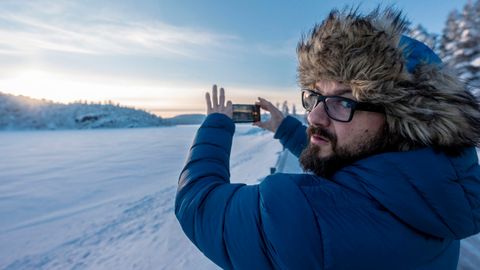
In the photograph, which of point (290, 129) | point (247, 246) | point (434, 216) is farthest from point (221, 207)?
point (290, 129)

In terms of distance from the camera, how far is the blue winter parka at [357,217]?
829 mm

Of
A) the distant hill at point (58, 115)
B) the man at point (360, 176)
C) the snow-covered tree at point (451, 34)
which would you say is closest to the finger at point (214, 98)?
the man at point (360, 176)

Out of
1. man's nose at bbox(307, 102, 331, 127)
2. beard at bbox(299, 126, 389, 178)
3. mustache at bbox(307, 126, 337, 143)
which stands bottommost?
beard at bbox(299, 126, 389, 178)

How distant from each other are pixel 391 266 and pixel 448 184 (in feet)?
1.08

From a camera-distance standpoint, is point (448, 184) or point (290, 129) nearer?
point (448, 184)

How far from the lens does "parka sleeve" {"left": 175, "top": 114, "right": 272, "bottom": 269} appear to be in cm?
93

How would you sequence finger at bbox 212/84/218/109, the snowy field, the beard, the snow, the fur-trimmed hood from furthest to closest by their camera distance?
1. the snow
2. the snowy field
3. finger at bbox 212/84/218/109
4. the beard
5. the fur-trimmed hood

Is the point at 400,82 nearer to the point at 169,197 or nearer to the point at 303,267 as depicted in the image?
the point at 303,267

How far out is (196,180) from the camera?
1207 millimetres

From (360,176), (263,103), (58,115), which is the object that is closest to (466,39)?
(263,103)

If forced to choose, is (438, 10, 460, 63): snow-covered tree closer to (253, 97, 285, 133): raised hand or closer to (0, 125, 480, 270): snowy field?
(0, 125, 480, 270): snowy field

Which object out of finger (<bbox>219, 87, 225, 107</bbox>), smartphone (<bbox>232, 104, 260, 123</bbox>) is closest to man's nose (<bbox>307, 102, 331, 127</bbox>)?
finger (<bbox>219, 87, 225, 107</bbox>)

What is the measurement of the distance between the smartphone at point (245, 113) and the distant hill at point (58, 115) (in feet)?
152

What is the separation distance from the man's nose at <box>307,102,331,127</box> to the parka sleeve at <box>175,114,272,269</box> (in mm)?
480
